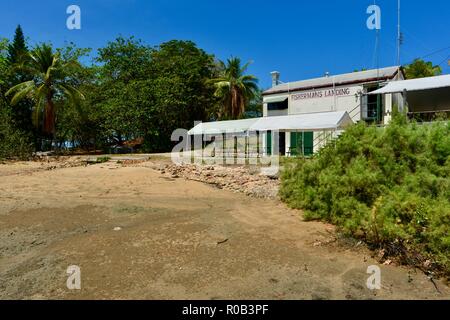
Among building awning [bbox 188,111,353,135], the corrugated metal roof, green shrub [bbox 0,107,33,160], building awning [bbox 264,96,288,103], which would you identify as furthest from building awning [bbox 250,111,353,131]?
green shrub [bbox 0,107,33,160]

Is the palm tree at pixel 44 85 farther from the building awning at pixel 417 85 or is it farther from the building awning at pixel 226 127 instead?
the building awning at pixel 417 85

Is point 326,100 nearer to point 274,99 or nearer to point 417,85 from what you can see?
point 274,99

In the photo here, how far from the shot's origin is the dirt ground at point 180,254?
4473 mm

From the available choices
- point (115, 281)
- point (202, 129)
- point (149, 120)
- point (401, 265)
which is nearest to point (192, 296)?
point (115, 281)

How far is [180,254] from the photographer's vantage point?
5.74 meters

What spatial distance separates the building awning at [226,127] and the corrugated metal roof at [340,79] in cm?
309

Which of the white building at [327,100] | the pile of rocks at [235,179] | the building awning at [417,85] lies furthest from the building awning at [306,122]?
the pile of rocks at [235,179]

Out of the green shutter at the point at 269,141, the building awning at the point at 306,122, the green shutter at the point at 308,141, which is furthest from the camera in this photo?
the green shutter at the point at 269,141

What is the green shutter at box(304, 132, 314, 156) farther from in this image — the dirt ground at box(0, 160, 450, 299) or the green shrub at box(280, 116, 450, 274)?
the green shrub at box(280, 116, 450, 274)

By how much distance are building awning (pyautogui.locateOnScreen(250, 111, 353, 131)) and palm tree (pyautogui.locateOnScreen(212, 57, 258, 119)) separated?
10.5 metres

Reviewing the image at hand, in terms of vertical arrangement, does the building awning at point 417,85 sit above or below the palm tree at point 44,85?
below

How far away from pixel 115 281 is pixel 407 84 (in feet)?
59.0

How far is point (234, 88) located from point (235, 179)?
77.1ft

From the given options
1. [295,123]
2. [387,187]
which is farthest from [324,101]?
[387,187]
